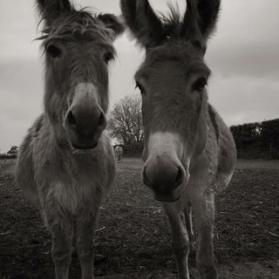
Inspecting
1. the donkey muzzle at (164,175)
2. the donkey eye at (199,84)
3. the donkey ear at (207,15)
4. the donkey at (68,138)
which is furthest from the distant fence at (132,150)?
the donkey muzzle at (164,175)

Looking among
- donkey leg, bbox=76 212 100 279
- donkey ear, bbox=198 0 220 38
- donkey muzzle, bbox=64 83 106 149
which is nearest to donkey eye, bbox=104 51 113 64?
donkey muzzle, bbox=64 83 106 149

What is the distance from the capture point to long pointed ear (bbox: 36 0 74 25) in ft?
13.9

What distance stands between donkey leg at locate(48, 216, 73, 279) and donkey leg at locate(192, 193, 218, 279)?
58.4 inches

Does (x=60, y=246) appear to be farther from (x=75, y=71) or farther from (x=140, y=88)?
(x=140, y=88)

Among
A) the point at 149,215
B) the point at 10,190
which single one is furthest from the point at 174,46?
the point at 10,190

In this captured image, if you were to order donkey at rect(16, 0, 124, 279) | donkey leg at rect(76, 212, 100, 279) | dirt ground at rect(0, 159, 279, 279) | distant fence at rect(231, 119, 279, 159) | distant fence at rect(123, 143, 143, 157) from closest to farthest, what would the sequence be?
donkey at rect(16, 0, 124, 279) < donkey leg at rect(76, 212, 100, 279) < dirt ground at rect(0, 159, 279, 279) < distant fence at rect(231, 119, 279, 159) < distant fence at rect(123, 143, 143, 157)

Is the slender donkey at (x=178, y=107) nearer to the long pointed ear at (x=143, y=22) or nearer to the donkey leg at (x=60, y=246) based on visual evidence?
the long pointed ear at (x=143, y=22)

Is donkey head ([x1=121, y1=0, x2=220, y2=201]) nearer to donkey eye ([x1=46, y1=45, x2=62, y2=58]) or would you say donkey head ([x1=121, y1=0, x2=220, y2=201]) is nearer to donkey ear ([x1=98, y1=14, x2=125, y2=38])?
donkey eye ([x1=46, y1=45, x2=62, y2=58])

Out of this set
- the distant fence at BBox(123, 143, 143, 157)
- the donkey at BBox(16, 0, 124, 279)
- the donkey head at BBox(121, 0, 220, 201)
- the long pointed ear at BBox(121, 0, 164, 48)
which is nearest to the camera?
the donkey head at BBox(121, 0, 220, 201)

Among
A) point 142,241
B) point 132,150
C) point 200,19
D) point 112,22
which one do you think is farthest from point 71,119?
point 132,150

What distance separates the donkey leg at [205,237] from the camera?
337 centimetres

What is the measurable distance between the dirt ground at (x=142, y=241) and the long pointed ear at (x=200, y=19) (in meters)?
2.94

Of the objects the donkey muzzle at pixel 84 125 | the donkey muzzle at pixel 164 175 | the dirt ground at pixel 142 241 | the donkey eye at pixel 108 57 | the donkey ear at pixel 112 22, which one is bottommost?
the dirt ground at pixel 142 241

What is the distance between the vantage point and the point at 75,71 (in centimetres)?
356
